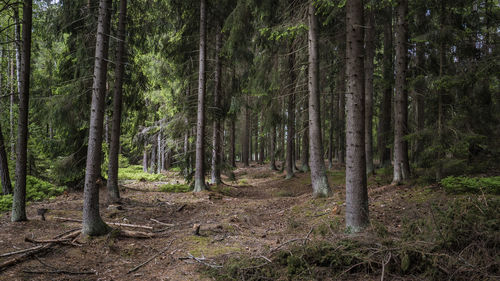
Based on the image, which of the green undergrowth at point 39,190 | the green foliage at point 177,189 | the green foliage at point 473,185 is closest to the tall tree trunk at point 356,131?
the green foliage at point 473,185

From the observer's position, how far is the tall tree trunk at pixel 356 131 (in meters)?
5.53

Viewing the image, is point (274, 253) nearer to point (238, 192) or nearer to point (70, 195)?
point (238, 192)

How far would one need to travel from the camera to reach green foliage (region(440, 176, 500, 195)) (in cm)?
634

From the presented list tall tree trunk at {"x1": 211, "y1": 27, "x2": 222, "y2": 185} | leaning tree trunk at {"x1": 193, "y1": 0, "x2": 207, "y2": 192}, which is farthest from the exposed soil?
tall tree trunk at {"x1": 211, "y1": 27, "x2": 222, "y2": 185}

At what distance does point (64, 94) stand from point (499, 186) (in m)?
13.0

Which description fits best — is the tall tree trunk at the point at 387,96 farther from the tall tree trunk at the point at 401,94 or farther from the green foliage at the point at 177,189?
the green foliage at the point at 177,189

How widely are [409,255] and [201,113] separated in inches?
404

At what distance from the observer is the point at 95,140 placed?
6180mm

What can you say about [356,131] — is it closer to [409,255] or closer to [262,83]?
[409,255]

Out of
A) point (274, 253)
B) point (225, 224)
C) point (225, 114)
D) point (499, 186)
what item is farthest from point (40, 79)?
point (499, 186)

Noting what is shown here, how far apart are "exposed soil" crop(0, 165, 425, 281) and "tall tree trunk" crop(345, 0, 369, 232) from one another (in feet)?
1.98

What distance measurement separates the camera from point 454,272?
11.1 feet

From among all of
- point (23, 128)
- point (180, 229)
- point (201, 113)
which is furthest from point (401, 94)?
point (23, 128)

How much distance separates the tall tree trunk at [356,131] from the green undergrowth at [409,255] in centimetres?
89
